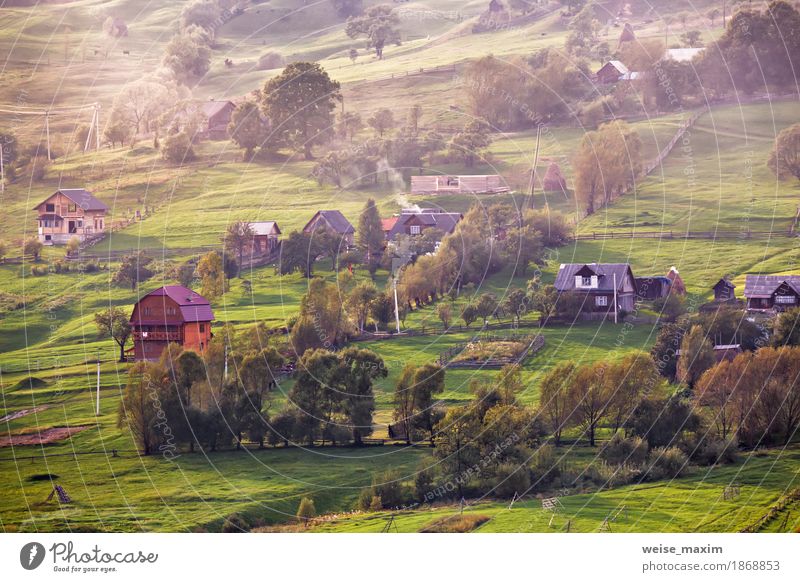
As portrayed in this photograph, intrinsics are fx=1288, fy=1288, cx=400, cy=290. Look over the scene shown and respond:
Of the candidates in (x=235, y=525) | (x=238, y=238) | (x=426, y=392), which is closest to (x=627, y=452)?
(x=426, y=392)

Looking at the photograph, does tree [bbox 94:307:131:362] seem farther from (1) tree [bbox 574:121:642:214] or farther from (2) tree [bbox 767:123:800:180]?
(2) tree [bbox 767:123:800:180]

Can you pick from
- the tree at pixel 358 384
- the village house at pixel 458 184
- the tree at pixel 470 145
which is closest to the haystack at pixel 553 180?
the village house at pixel 458 184

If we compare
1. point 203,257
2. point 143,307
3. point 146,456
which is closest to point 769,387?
point 146,456

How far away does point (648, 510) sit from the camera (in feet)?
186

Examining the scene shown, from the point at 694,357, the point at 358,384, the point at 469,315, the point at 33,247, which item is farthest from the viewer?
the point at 33,247

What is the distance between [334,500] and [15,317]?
33172 millimetres

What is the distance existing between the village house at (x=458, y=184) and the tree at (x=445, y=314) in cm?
2427

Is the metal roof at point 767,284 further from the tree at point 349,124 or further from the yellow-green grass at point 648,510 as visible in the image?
the tree at point 349,124

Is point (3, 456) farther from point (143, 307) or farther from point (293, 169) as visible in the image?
point (293, 169)

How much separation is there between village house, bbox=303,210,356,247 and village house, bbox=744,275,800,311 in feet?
97.0

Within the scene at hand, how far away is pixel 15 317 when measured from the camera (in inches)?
3280

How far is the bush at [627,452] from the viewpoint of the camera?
60.9 m

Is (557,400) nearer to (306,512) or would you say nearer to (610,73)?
(306,512)

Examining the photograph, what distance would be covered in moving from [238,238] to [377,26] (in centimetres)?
5536
